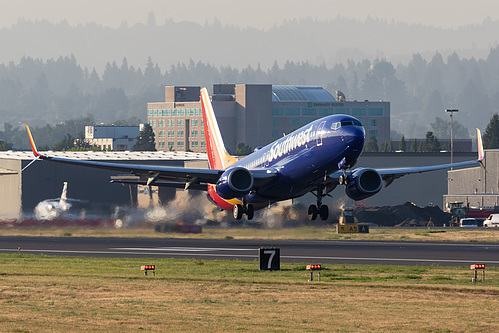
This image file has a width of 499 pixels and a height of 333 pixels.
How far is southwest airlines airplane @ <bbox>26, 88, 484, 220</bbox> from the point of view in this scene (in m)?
60.3

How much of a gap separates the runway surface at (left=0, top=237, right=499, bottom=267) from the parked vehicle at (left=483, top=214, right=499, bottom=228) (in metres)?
30.0

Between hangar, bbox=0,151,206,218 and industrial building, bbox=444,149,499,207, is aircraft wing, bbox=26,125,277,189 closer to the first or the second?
hangar, bbox=0,151,206,218

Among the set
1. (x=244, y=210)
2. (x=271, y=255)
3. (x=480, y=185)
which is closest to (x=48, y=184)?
(x=480, y=185)

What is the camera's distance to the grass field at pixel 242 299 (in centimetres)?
4050

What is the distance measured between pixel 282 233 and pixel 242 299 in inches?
1742

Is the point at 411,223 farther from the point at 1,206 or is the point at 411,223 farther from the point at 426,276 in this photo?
the point at 426,276

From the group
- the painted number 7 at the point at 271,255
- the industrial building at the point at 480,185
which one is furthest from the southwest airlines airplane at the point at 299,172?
the industrial building at the point at 480,185

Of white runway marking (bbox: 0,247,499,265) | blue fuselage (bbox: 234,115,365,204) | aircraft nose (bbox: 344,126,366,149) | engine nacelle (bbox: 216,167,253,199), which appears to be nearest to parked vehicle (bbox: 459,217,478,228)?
white runway marking (bbox: 0,247,499,265)

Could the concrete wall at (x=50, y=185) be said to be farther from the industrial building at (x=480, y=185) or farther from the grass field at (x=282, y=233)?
the industrial building at (x=480, y=185)

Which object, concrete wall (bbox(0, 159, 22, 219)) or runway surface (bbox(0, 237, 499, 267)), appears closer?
runway surface (bbox(0, 237, 499, 267))

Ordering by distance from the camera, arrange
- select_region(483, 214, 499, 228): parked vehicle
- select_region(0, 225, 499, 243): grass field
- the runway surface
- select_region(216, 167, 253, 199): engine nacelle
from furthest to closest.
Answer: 1. select_region(483, 214, 499, 228): parked vehicle
2. select_region(0, 225, 499, 243): grass field
3. the runway surface
4. select_region(216, 167, 253, 199): engine nacelle

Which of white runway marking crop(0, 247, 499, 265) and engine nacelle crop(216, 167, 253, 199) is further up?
engine nacelle crop(216, 167, 253, 199)

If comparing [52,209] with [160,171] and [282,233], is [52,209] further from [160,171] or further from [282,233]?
[160,171]

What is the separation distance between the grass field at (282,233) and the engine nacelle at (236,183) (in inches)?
1014
